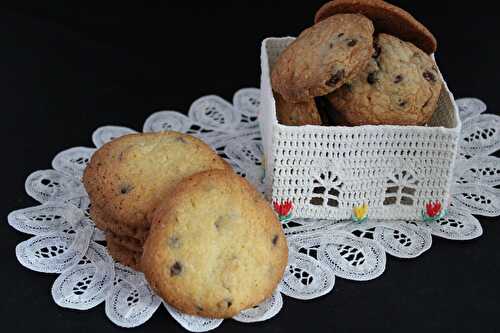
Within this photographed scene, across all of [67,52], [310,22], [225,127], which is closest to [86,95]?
[67,52]

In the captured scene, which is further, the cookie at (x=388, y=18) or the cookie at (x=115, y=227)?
the cookie at (x=388, y=18)

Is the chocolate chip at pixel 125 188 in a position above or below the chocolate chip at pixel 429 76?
below

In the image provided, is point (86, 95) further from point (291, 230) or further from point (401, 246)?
point (401, 246)

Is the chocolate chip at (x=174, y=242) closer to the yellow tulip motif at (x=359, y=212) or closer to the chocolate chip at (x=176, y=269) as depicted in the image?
the chocolate chip at (x=176, y=269)

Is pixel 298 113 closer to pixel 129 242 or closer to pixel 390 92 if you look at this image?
pixel 390 92

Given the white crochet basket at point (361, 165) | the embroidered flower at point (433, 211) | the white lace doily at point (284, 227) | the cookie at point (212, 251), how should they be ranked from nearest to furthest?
the cookie at point (212, 251)
the white lace doily at point (284, 227)
the white crochet basket at point (361, 165)
the embroidered flower at point (433, 211)

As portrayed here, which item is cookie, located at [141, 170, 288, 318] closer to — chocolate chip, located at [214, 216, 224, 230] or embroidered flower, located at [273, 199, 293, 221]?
chocolate chip, located at [214, 216, 224, 230]

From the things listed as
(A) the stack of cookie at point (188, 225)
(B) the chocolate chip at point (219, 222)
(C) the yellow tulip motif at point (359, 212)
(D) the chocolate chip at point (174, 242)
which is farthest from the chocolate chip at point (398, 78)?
(D) the chocolate chip at point (174, 242)
